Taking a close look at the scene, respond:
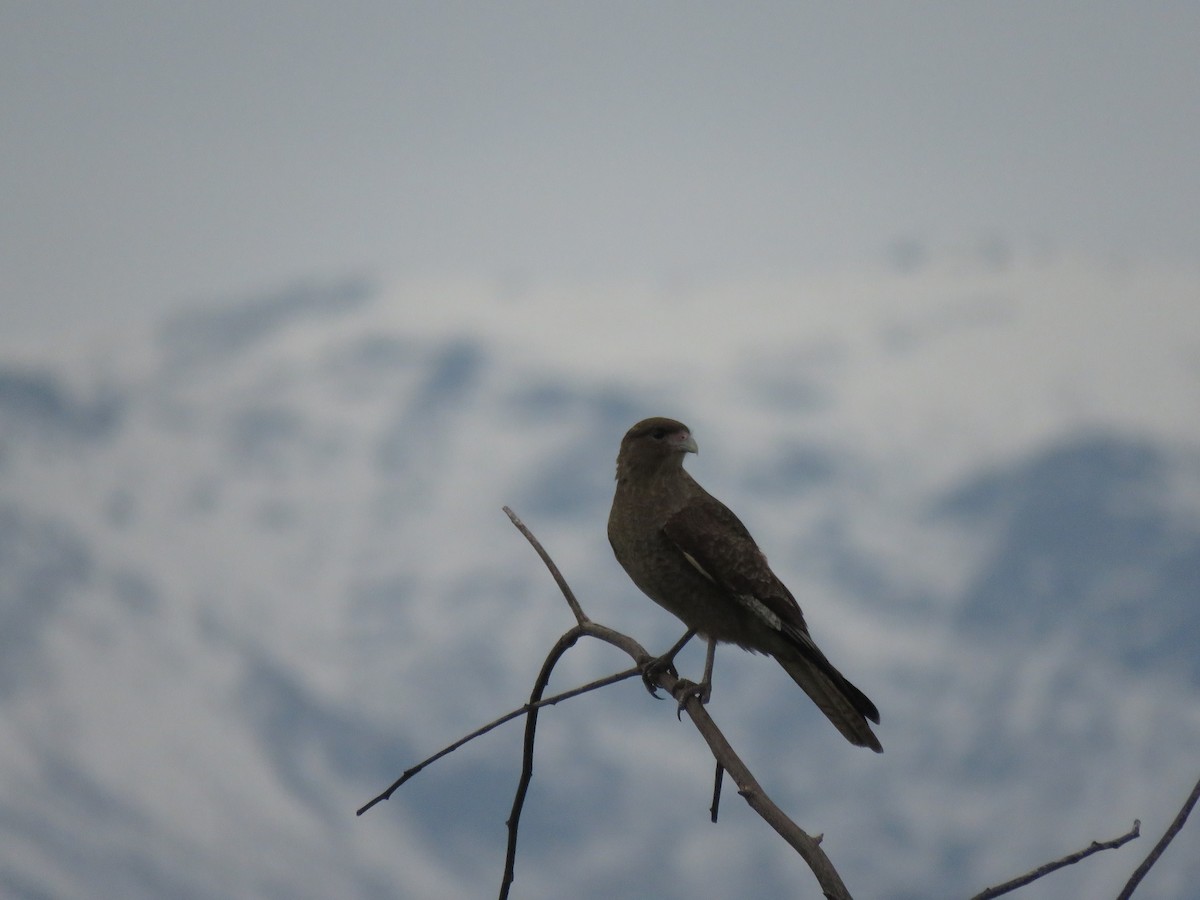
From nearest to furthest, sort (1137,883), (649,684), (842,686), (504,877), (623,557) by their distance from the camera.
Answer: (1137,883)
(504,877)
(842,686)
(649,684)
(623,557)

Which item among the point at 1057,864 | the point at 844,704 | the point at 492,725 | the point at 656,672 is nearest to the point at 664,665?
the point at 656,672

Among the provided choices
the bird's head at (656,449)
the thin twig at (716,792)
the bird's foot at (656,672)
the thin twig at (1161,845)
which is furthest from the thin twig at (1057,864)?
the bird's head at (656,449)

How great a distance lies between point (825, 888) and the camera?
277cm

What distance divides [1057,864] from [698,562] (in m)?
3.27

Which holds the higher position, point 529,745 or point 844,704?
point 844,704

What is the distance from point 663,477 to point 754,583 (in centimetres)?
79

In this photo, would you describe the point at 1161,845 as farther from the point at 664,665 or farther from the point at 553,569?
the point at 664,665

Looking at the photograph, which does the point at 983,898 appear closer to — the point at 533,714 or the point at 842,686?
the point at 533,714

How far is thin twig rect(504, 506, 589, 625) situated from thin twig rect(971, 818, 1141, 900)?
2020mm

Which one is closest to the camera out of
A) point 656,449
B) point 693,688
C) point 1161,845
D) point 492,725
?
point 1161,845

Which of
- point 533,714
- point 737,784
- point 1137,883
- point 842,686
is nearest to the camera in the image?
point 1137,883

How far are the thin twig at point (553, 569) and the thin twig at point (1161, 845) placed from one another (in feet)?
7.32

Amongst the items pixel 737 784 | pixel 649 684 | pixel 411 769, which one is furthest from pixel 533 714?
pixel 649 684

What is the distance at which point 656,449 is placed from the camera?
629cm
